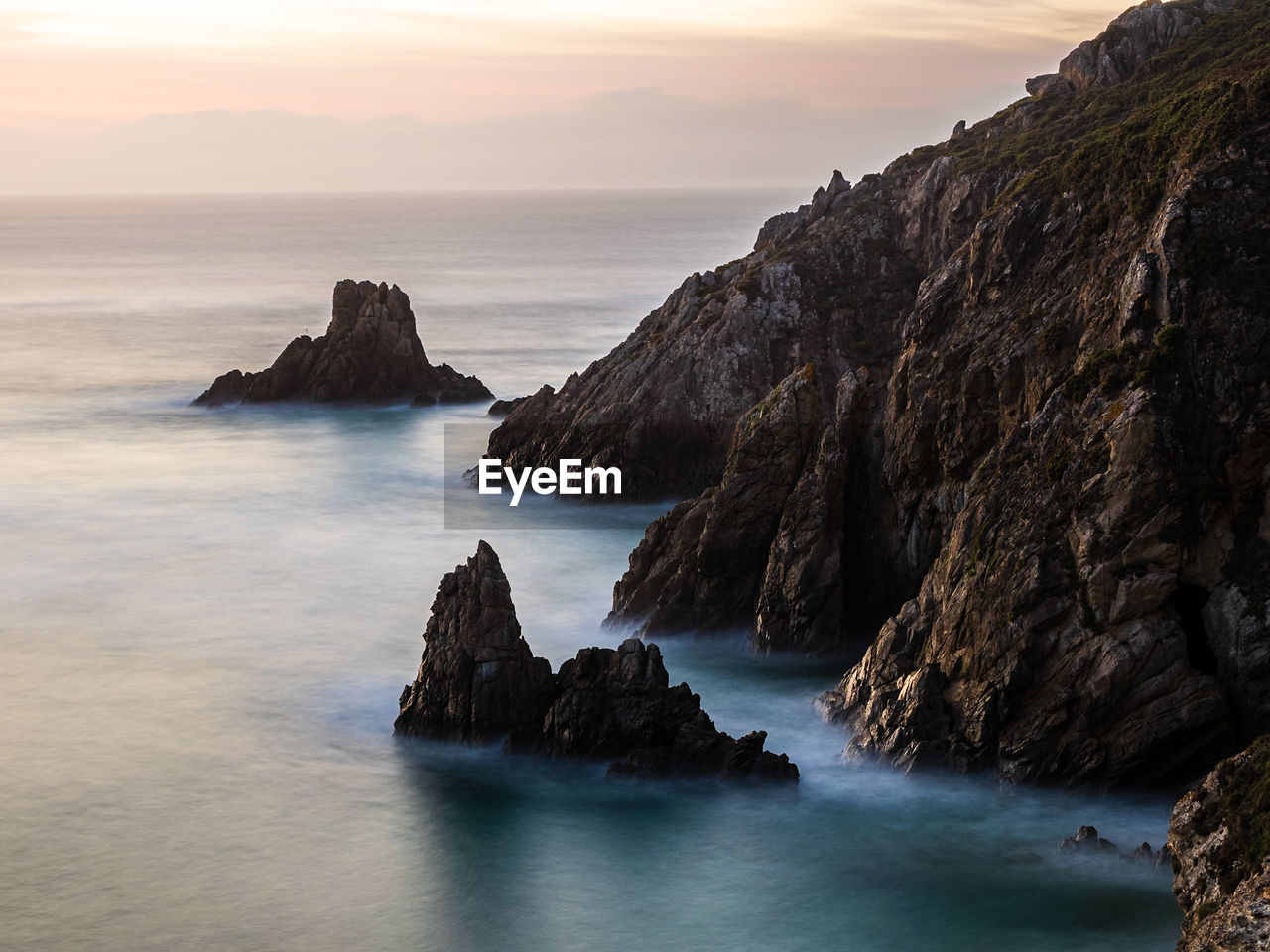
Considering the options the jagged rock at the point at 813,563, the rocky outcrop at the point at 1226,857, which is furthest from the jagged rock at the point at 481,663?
the rocky outcrop at the point at 1226,857

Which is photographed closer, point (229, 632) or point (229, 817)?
point (229, 817)

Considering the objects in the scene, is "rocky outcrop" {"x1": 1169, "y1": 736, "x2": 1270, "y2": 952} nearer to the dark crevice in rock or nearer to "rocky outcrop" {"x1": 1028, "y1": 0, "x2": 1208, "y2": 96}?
the dark crevice in rock

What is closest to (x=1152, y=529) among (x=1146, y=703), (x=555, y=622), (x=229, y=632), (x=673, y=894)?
(x=1146, y=703)

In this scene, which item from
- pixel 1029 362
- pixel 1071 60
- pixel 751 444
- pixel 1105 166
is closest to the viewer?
pixel 1029 362

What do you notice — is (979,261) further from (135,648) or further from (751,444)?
(135,648)

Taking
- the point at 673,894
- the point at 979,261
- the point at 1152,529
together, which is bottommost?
the point at 673,894

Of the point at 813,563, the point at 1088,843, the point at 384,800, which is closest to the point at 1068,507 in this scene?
the point at 1088,843

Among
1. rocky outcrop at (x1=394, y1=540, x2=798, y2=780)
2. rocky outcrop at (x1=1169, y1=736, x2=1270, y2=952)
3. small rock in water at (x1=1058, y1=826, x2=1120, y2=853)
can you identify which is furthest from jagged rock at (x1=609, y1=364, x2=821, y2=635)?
rocky outcrop at (x1=1169, y1=736, x2=1270, y2=952)

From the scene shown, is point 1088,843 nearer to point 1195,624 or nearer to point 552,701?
point 1195,624
